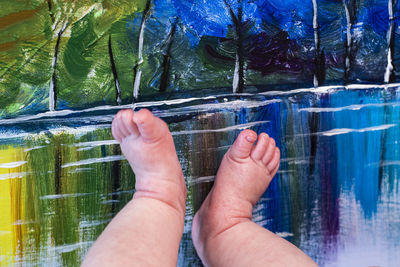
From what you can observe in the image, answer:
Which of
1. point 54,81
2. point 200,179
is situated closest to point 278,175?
point 200,179

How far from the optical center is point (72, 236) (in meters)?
0.67

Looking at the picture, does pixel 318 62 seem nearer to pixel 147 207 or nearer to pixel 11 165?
pixel 147 207

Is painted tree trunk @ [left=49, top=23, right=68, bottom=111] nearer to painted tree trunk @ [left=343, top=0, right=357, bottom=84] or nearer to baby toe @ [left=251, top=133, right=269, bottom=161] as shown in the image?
baby toe @ [left=251, top=133, right=269, bottom=161]

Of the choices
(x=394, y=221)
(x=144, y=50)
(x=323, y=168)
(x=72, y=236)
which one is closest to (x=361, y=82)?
(x=323, y=168)

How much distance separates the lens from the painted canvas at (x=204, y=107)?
67 cm

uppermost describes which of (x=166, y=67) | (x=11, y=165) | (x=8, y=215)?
(x=166, y=67)

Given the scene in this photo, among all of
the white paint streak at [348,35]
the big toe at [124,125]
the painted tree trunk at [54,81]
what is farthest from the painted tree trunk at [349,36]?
the painted tree trunk at [54,81]

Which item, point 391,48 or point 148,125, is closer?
point 148,125

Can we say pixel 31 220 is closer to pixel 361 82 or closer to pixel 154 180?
pixel 154 180

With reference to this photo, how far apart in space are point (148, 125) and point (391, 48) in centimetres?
63

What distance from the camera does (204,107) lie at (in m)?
0.68

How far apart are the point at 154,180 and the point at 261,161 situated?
10.0 inches

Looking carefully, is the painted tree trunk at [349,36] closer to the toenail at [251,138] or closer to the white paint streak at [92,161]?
the toenail at [251,138]

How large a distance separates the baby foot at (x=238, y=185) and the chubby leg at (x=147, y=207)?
0.09 meters
